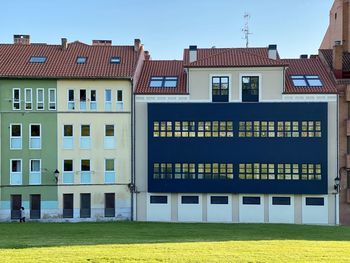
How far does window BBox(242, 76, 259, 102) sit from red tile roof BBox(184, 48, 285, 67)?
1.10 meters

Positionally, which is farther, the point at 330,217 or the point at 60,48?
the point at 60,48

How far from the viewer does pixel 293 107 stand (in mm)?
40781

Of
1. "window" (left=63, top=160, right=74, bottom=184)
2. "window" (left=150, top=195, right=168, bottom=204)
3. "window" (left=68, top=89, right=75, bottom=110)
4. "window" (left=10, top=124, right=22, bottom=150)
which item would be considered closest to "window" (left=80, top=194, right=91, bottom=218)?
"window" (left=63, top=160, right=74, bottom=184)

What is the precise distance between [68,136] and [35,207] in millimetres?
5982

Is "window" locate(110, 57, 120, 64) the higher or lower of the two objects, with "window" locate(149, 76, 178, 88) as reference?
higher

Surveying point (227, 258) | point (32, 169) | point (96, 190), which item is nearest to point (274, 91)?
point (96, 190)

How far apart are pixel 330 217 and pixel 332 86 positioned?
32.5ft

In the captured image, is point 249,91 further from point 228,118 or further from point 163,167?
point 163,167

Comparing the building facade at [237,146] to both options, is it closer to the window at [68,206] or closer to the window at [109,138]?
the window at [109,138]

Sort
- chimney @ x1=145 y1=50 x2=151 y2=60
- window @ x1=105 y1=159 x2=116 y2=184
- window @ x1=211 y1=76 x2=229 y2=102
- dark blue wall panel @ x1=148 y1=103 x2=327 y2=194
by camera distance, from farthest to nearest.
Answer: chimney @ x1=145 y1=50 x2=151 y2=60
window @ x1=105 y1=159 x2=116 y2=184
window @ x1=211 y1=76 x2=229 y2=102
dark blue wall panel @ x1=148 y1=103 x2=327 y2=194

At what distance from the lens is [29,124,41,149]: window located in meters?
41.3

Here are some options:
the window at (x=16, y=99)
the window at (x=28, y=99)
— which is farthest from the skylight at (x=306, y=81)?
the window at (x=16, y=99)

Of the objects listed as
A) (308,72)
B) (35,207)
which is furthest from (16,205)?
(308,72)

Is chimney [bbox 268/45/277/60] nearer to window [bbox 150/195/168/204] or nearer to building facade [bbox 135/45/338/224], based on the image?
building facade [bbox 135/45/338/224]
